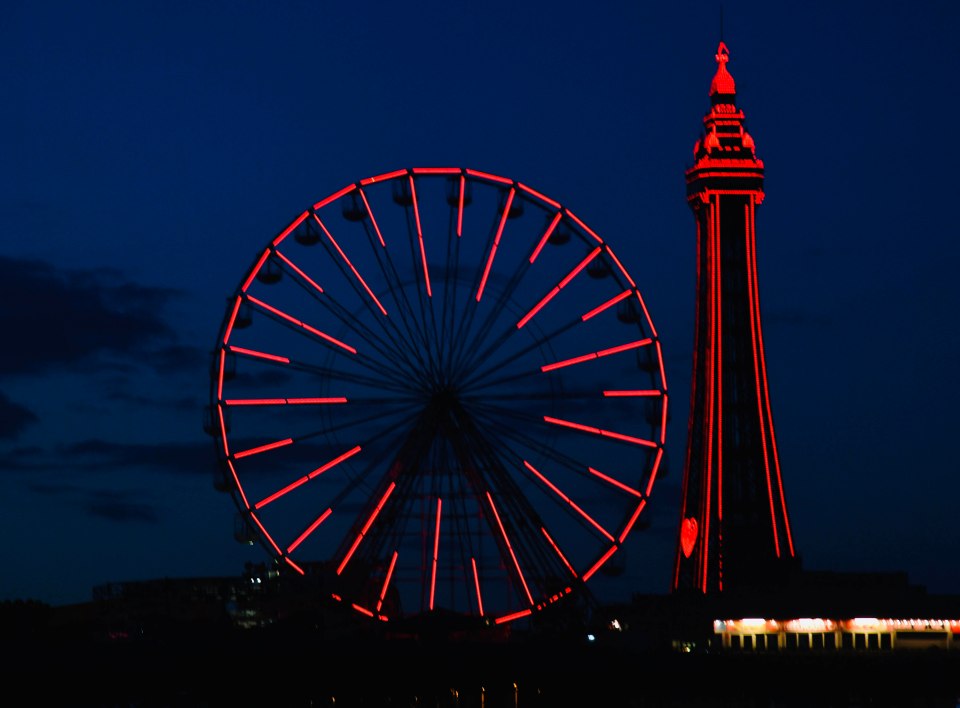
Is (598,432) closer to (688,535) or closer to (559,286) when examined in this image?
(559,286)

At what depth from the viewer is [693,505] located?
15050cm

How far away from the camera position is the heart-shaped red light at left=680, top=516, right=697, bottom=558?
488ft

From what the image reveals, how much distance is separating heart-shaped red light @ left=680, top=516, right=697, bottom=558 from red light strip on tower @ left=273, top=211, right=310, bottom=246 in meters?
70.6

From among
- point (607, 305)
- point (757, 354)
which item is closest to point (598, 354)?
point (607, 305)

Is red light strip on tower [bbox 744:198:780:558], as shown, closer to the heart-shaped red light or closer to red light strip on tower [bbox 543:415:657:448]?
the heart-shaped red light

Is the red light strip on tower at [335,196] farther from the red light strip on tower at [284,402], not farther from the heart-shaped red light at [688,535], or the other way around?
the heart-shaped red light at [688,535]

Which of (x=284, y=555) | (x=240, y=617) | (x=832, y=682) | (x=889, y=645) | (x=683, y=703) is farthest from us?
(x=240, y=617)

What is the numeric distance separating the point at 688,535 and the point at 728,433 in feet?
24.8

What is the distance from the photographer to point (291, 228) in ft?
274

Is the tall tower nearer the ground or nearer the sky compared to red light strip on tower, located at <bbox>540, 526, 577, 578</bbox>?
nearer the sky

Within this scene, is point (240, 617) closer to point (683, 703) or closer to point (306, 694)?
point (683, 703)

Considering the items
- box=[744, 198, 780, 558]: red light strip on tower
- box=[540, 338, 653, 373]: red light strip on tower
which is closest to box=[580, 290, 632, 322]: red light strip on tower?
A: box=[540, 338, 653, 373]: red light strip on tower

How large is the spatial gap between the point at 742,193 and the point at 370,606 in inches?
2959

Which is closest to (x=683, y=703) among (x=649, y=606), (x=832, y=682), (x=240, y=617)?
(x=832, y=682)
